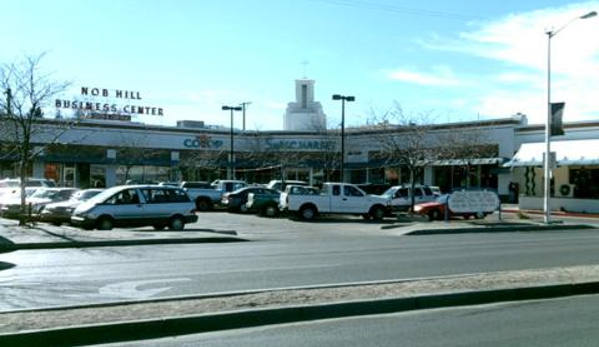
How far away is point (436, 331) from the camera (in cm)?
826

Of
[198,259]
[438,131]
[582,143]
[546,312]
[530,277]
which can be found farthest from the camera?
Result: [438,131]

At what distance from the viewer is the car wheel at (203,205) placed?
40562mm

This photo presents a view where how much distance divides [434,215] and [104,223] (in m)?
16.7

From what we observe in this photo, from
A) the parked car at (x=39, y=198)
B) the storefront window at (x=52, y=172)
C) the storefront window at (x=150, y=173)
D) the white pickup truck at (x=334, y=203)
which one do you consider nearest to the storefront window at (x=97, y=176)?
the storefront window at (x=52, y=172)

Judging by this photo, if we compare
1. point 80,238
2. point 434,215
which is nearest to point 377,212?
point 434,215

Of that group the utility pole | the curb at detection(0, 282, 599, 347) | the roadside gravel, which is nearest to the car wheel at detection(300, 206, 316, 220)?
the utility pole

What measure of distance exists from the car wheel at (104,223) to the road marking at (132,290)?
40.1 feet

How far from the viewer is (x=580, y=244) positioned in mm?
20438

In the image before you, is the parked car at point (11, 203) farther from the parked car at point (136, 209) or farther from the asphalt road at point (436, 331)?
the asphalt road at point (436, 331)

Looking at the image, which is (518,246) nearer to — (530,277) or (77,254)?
(530,277)

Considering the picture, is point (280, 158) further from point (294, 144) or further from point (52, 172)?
point (52, 172)

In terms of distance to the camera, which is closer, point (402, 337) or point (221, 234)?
point (402, 337)

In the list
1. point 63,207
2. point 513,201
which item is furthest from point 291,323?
point 513,201

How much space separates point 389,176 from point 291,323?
173 feet
